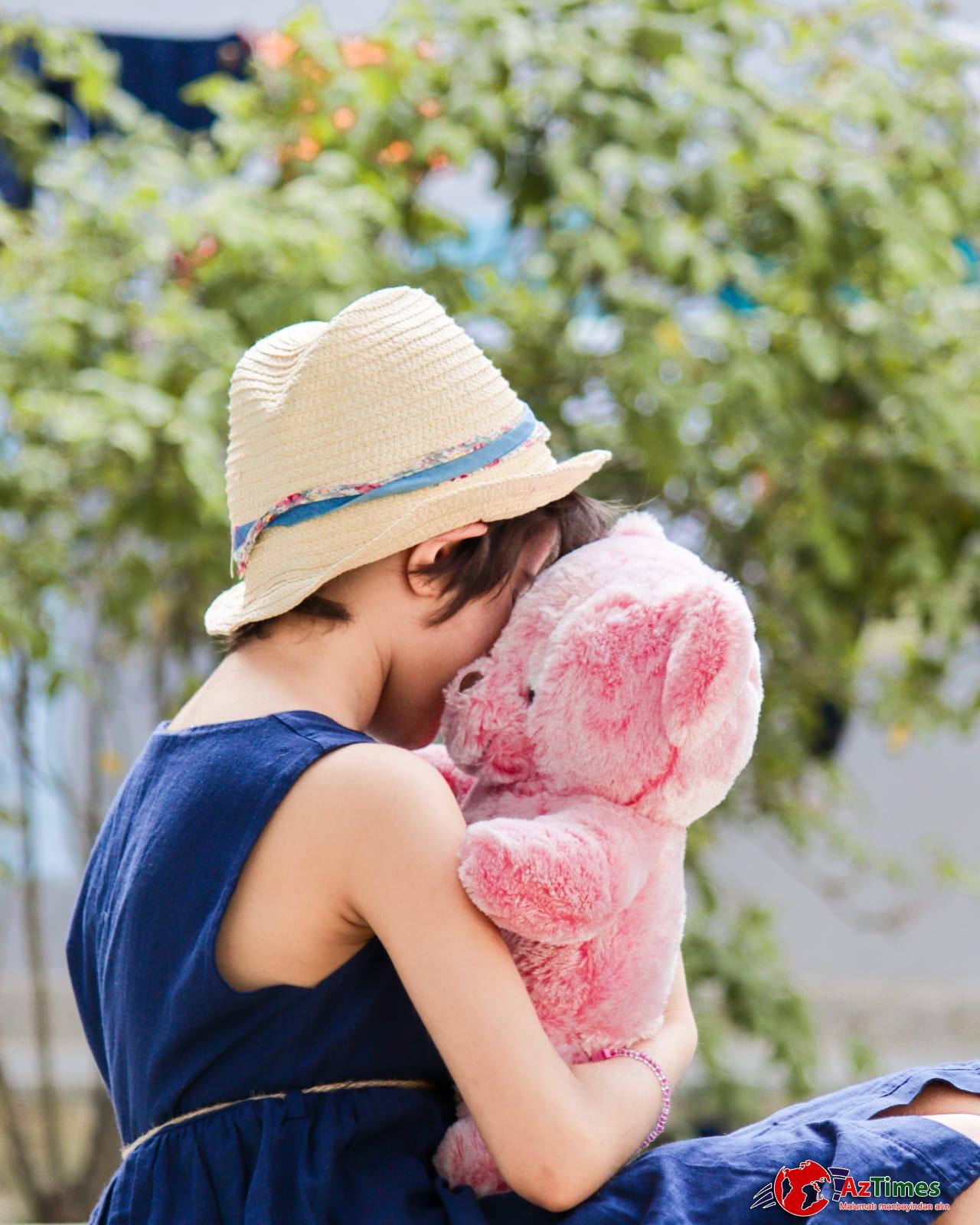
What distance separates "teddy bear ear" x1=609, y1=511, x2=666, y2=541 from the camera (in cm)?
117

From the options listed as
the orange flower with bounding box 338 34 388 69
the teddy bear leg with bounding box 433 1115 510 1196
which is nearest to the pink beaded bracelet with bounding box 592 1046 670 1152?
the teddy bear leg with bounding box 433 1115 510 1196

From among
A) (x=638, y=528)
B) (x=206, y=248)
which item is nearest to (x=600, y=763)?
(x=638, y=528)

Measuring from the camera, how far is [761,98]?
7.29ft

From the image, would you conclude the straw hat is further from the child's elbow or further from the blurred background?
the blurred background

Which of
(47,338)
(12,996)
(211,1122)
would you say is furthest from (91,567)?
(12,996)

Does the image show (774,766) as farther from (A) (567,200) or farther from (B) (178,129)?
(B) (178,129)

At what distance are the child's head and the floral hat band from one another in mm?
46

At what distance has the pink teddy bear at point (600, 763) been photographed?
3.28ft

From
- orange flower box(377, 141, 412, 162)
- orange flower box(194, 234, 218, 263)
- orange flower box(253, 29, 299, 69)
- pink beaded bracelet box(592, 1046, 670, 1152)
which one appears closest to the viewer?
pink beaded bracelet box(592, 1046, 670, 1152)

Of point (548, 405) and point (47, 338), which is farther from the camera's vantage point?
point (548, 405)

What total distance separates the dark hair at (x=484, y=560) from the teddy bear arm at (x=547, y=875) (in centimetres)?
20

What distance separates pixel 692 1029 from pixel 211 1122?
40 cm

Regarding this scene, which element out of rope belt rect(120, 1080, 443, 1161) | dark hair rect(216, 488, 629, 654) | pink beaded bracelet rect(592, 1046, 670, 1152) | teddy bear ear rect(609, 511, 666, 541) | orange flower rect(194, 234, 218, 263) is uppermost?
teddy bear ear rect(609, 511, 666, 541)

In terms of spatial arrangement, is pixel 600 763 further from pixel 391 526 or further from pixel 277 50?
pixel 277 50
